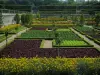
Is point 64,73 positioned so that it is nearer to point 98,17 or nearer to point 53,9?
point 98,17

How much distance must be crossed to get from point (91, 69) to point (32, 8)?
7564 centimetres

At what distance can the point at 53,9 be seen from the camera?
8088 cm

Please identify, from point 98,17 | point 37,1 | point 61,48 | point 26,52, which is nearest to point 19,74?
point 26,52

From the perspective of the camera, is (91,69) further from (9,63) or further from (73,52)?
(73,52)

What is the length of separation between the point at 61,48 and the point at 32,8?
221 ft

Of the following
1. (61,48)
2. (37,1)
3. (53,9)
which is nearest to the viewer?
(61,48)

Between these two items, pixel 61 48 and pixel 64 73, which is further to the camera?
pixel 61 48

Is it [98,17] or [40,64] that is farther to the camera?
[98,17]

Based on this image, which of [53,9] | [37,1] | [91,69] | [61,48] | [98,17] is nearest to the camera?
[91,69]

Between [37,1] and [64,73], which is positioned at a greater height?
[37,1]

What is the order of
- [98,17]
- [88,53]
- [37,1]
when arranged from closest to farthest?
[88,53]
[98,17]
[37,1]

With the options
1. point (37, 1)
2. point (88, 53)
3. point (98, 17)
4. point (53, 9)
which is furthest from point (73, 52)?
point (37, 1)

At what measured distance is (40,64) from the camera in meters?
8.57

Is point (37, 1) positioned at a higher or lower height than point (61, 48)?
higher
